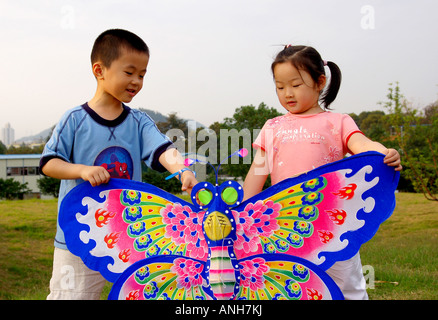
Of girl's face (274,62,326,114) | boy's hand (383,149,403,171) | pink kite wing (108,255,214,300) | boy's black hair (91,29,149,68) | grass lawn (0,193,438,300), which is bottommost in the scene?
grass lawn (0,193,438,300)

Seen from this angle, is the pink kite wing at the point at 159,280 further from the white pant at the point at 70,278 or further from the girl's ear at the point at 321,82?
the girl's ear at the point at 321,82

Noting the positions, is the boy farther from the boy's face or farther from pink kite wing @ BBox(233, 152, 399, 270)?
pink kite wing @ BBox(233, 152, 399, 270)

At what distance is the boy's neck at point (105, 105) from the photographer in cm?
222

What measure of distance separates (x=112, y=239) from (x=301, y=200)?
0.79 m

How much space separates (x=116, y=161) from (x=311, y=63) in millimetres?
1050

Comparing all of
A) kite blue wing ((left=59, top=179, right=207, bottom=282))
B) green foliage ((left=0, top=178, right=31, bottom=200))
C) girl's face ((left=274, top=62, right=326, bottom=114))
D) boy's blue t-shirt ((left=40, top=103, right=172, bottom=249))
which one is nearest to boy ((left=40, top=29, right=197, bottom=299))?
boy's blue t-shirt ((left=40, top=103, right=172, bottom=249))

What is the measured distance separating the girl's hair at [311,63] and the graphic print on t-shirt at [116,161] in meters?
0.84

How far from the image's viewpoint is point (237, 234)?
1.79m

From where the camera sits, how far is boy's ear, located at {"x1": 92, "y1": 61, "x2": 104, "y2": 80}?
2.21 meters

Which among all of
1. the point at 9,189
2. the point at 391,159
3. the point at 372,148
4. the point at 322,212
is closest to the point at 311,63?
the point at 372,148

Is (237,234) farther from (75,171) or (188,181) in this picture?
(75,171)

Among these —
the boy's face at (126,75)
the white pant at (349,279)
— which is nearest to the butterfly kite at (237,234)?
the white pant at (349,279)
